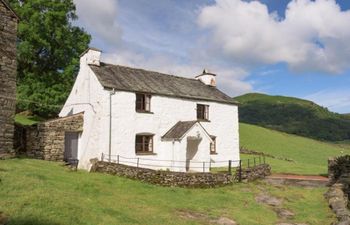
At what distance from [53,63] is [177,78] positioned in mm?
14055

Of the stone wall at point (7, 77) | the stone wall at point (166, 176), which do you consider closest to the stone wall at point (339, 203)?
the stone wall at point (166, 176)

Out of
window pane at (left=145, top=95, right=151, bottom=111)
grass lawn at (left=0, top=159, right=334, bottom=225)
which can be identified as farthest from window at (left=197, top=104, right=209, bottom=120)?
grass lawn at (left=0, top=159, right=334, bottom=225)

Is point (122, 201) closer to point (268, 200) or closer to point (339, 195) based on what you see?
point (268, 200)

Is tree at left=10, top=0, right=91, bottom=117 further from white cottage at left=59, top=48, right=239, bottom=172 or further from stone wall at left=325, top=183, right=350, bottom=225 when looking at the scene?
stone wall at left=325, top=183, right=350, bottom=225

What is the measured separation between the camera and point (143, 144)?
84.8 feet

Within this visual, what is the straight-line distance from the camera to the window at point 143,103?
26.0m

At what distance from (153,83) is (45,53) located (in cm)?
1490

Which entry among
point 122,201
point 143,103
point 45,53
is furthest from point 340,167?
point 45,53

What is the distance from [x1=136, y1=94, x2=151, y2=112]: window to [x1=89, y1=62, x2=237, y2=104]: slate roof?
21.4 inches

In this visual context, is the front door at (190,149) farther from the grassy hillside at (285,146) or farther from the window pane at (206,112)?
the grassy hillside at (285,146)

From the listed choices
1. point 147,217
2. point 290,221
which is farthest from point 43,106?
point 290,221

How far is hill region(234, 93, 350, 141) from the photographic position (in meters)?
100

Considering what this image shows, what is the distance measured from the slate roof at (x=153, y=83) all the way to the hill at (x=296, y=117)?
63.3 m

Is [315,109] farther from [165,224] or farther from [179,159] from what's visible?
[165,224]
